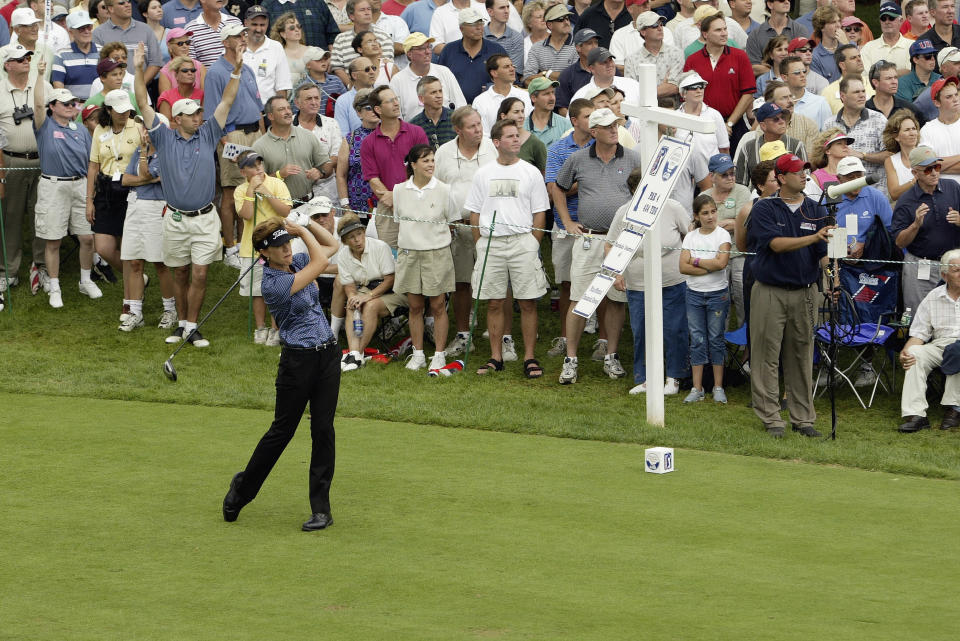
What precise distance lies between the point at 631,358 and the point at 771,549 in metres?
6.02

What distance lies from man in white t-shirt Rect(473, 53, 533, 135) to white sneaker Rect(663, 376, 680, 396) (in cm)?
378

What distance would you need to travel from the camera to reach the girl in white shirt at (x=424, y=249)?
44.7 ft

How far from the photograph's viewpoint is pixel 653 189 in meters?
11.0

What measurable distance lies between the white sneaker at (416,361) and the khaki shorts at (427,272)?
623 millimetres

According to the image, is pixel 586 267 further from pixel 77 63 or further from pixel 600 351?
pixel 77 63

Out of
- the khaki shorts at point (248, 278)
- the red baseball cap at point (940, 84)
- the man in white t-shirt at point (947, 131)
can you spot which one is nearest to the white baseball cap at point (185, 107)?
the khaki shorts at point (248, 278)

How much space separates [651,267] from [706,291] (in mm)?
1331

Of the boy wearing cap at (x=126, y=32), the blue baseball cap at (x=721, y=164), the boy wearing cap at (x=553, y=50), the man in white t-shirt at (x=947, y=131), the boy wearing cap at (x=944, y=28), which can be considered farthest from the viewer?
the boy wearing cap at (x=126, y=32)

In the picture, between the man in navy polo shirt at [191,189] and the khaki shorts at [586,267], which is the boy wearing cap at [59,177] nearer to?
the man in navy polo shirt at [191,189]

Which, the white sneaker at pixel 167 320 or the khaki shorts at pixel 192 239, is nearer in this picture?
the khaki shorts at pixel 192 239

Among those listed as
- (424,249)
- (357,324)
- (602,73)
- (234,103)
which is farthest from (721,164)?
(234,103)

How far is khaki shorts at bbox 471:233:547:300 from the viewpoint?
44.0 feet

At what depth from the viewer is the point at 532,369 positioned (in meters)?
13.4

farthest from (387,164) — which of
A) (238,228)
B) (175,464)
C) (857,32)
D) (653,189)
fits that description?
(857,32)
